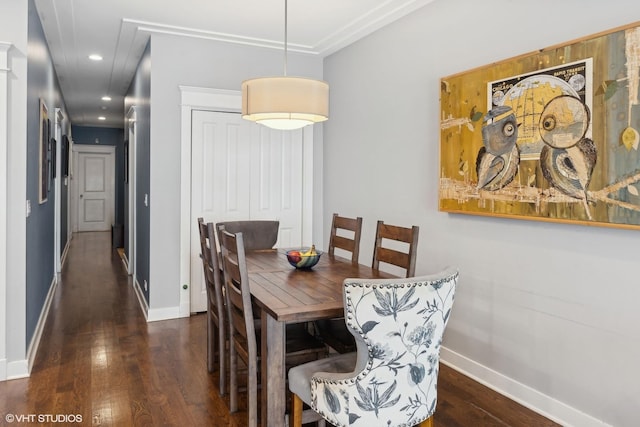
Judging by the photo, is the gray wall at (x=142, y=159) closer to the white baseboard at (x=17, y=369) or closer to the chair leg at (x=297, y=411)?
the white baseboard at (x=17, y=369)

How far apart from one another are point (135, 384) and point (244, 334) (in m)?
1.12

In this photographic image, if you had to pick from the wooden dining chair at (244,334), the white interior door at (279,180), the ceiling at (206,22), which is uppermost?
the ceiling at (206,22)

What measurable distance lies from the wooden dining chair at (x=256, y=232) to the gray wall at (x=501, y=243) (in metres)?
0.91

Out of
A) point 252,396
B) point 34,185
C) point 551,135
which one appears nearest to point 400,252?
point 551,135

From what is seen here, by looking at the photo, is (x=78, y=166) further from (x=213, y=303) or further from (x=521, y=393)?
(x=521, y=393)

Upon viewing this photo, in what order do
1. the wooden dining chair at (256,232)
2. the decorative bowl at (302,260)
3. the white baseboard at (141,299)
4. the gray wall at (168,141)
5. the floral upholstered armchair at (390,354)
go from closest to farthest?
1. the floral upholstered armchair at (390,354)
2. the decorative bowl at (302,260)
3. the wooden dining chair at (256,232)
4. the gray wall at (168,141)
5. the white baseboard at (141,299)

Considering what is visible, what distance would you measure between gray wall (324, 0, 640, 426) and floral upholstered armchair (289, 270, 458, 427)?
106cm

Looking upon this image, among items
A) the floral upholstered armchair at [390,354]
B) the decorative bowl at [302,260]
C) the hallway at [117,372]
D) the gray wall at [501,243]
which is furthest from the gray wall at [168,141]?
the floral upholstered armchair at [390,354]

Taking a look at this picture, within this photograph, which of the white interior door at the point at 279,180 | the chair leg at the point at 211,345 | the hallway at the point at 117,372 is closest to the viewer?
the hallway at the point at 117,372

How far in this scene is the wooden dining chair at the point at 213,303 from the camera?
2.71m

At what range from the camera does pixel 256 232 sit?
3824 mm

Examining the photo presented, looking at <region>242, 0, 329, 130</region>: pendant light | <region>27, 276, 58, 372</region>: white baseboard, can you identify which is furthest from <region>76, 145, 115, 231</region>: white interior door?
<region>242, 0, 329, 130</region>: pendant light

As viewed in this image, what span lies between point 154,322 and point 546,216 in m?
3.35

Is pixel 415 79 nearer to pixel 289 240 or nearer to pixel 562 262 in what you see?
pixel 562 262
